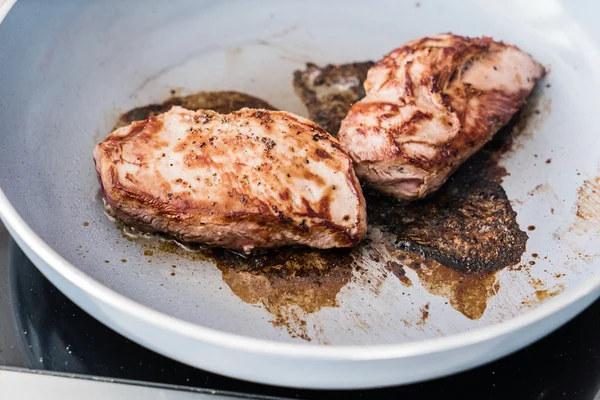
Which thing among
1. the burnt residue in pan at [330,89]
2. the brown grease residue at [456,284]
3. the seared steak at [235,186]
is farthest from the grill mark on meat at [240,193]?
the burnt residue in pan at [330,89]

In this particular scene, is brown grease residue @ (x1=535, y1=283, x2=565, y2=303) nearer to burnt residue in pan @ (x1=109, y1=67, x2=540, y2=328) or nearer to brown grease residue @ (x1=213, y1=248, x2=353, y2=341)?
burnt residue in pan @ (x1=109, y1=67, x2=540, y2=328)

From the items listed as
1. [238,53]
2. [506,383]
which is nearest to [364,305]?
[506,383]

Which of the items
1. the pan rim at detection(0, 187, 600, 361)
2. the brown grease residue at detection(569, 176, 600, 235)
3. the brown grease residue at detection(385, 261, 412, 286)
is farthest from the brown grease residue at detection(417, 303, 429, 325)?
the brown grease residue at detection(569, 176, 600, 235)

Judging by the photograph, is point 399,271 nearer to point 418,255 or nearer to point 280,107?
point 418,255

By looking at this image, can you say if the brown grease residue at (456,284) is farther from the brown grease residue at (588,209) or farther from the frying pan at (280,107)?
the brown grease residue at (588,209)

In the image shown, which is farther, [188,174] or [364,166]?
[364,166]

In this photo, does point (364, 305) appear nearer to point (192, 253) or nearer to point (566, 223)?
point (192, 253)

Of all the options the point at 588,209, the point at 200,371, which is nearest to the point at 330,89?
the point at 588,209

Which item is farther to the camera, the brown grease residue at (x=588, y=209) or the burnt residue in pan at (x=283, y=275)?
the brown grease residue at (x=588, y=209)
